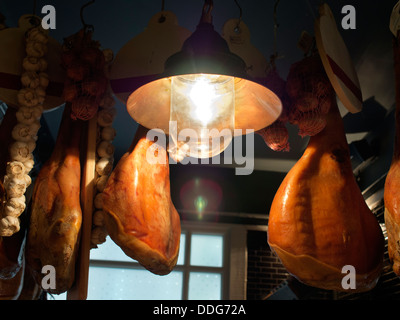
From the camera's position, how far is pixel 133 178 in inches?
80.4

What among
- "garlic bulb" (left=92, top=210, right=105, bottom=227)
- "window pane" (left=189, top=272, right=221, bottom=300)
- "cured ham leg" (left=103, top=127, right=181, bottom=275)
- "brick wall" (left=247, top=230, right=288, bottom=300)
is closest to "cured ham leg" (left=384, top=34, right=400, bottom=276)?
"cured ham leg" (left=103, top=127, right=181, bottom=275)

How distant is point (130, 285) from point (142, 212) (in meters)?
4.08

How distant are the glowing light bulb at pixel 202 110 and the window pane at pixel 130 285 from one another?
4.40 meters

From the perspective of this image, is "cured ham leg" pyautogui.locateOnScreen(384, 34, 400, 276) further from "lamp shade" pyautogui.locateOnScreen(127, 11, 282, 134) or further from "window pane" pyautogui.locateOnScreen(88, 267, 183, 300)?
"window pane" pyautogui.locateOnScreen(88, 267, 183, 300)

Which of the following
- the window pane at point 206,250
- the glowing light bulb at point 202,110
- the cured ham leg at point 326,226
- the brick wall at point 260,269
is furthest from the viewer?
the window pane at point 206,250

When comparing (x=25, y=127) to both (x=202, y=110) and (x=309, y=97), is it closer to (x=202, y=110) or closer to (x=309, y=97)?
(x=202, y=110)

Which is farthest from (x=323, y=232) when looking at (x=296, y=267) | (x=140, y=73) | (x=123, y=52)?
(x=123, y=52)

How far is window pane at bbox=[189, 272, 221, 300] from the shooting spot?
19.3 ft

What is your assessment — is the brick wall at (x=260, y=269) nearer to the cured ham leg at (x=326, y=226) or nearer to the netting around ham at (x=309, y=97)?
the cured ham leg at (x=326, y=226)

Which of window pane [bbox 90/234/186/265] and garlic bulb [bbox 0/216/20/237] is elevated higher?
window pane [bbox 90/234/186/265]

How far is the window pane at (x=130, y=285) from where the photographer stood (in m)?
5.73

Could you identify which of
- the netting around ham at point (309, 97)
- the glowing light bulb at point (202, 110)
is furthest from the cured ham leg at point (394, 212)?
the glowing light bulb at point (202, 110)

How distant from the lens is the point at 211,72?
150 centimetres

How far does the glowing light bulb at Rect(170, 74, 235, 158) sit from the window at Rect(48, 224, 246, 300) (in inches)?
171
